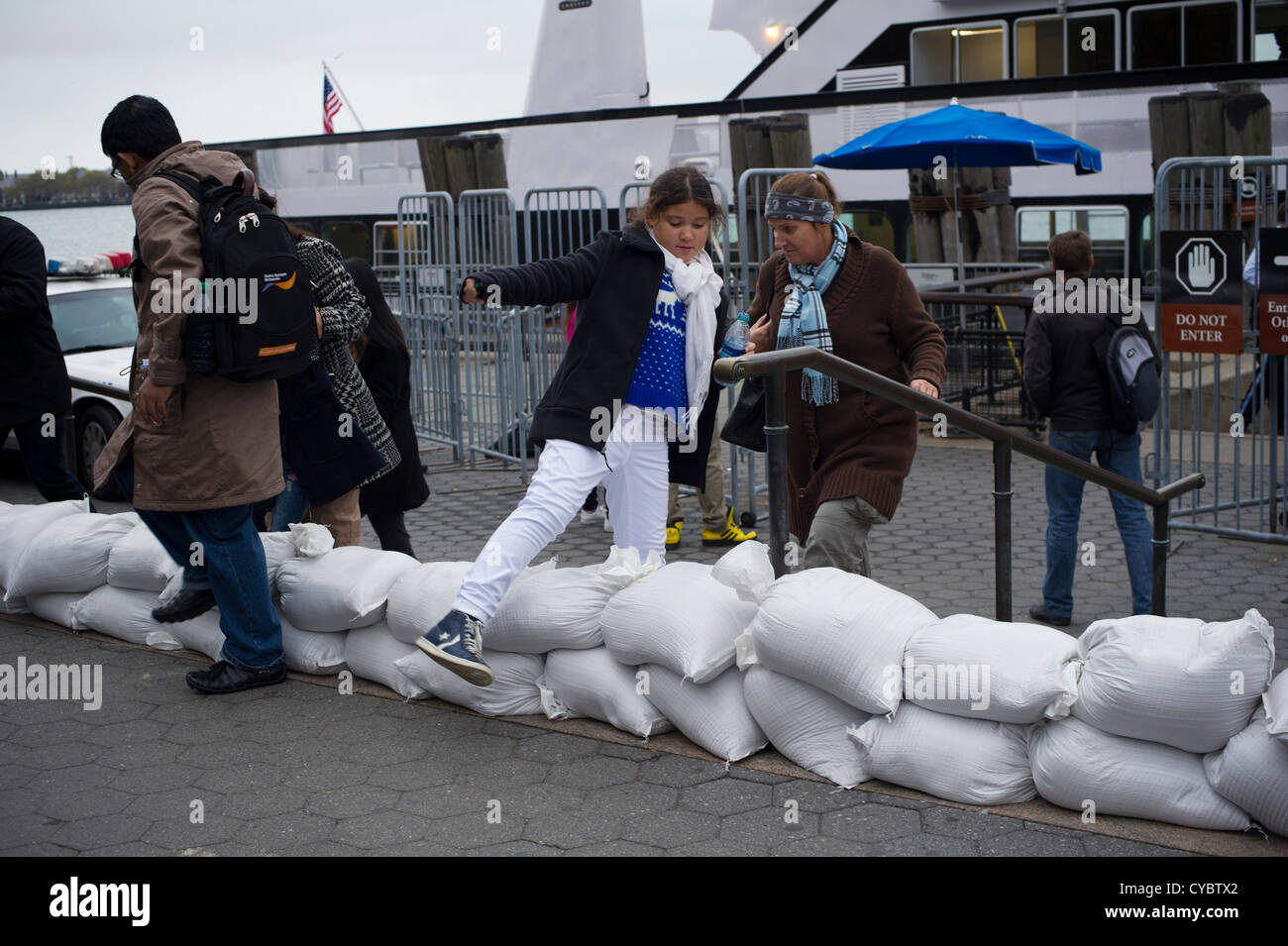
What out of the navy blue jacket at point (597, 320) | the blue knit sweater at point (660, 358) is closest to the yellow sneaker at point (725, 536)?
the blue knit sweater at point (660, 358)

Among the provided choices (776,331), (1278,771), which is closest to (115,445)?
(776,331)

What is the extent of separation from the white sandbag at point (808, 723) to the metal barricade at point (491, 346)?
5229 mm

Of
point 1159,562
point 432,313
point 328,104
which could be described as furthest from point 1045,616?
point 328,104

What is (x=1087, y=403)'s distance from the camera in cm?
575

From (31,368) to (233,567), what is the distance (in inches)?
106

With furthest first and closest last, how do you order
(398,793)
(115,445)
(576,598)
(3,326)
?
(3,326) < (115,445) < (576,598) < (398,793)

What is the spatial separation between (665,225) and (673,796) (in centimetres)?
184

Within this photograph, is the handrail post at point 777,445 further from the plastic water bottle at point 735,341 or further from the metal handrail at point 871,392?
the plastic water bottle at point 735,341

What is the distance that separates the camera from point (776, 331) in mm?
4598

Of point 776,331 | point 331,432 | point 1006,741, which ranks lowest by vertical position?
point 1006,741

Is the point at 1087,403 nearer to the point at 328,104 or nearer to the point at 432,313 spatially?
the point at 432,313

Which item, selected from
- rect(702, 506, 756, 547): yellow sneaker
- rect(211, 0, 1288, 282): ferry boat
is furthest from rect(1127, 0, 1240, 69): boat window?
rect(702, 506, 756, 547): yellow sneaker

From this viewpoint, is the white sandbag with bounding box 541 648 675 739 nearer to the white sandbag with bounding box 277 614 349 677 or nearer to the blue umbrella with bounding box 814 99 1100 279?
the white sandbag with bounding box 277 614 349 677

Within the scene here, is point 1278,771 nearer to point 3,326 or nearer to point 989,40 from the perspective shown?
point 3,326
